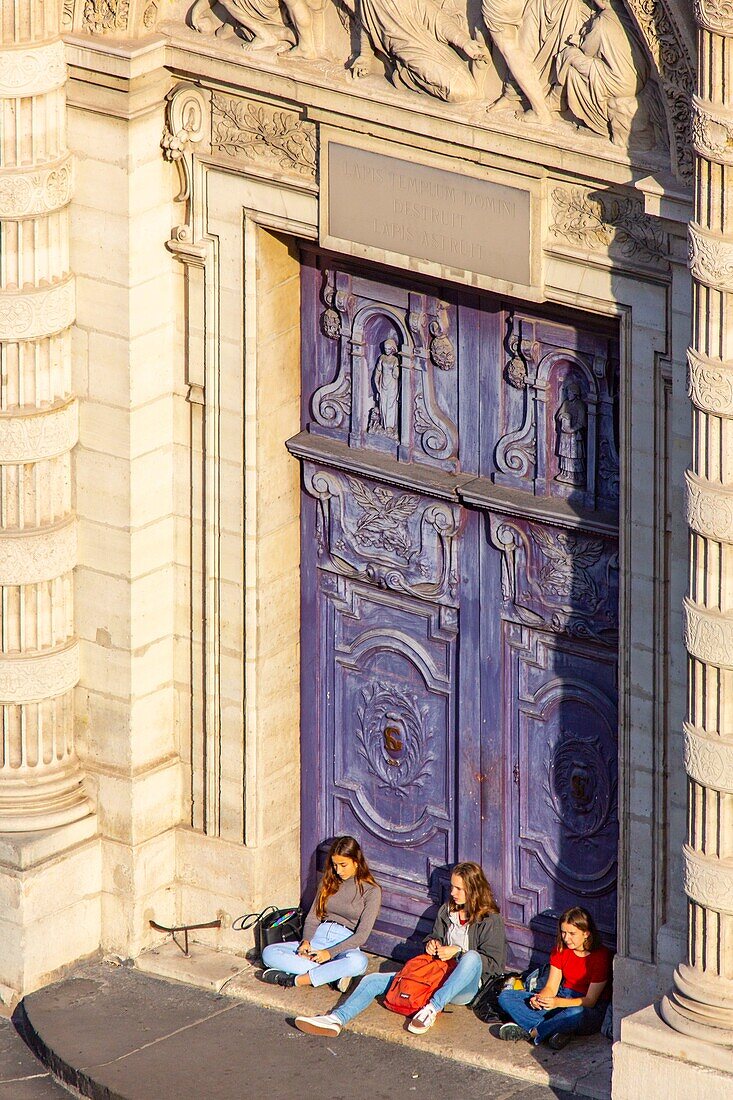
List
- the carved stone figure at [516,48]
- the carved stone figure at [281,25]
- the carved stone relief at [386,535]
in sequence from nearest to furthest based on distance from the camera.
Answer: the carved stone figure at [516,48]
the carved stone figure at [281,25]
the carved stone relief at [386,535]

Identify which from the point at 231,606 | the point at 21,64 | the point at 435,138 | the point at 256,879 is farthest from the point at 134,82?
the point at 256,879

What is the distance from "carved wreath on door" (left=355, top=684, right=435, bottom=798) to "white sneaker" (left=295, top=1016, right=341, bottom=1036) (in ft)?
4.83

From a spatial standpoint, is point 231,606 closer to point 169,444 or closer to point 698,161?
point 169,444

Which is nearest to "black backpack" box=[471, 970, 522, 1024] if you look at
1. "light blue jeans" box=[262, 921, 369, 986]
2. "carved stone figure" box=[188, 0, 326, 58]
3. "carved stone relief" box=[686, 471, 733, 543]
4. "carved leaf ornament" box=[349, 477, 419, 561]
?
"light blue jeans" box=[262, 921, 369, 986]

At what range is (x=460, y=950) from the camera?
48.1ft

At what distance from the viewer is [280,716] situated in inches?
605

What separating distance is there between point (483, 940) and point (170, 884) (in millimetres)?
2118

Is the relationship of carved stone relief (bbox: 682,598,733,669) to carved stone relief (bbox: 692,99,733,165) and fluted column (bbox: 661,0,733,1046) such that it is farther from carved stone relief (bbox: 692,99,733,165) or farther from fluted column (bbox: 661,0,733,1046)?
carved stone relief (bbox: 692,99,733,165)

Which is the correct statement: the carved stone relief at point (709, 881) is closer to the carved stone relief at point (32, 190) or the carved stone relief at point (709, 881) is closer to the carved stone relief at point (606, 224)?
the carved stone relief at point (606, 224)

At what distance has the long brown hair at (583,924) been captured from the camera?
46.4 ft

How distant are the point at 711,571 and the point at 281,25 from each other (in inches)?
157

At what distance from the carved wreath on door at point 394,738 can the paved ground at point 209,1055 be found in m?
1.54

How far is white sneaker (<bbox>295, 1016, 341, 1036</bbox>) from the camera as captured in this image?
14453 millimetres

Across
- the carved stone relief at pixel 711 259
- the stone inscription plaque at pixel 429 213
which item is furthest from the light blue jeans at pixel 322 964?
the carved stone relief at pixel 711 259
